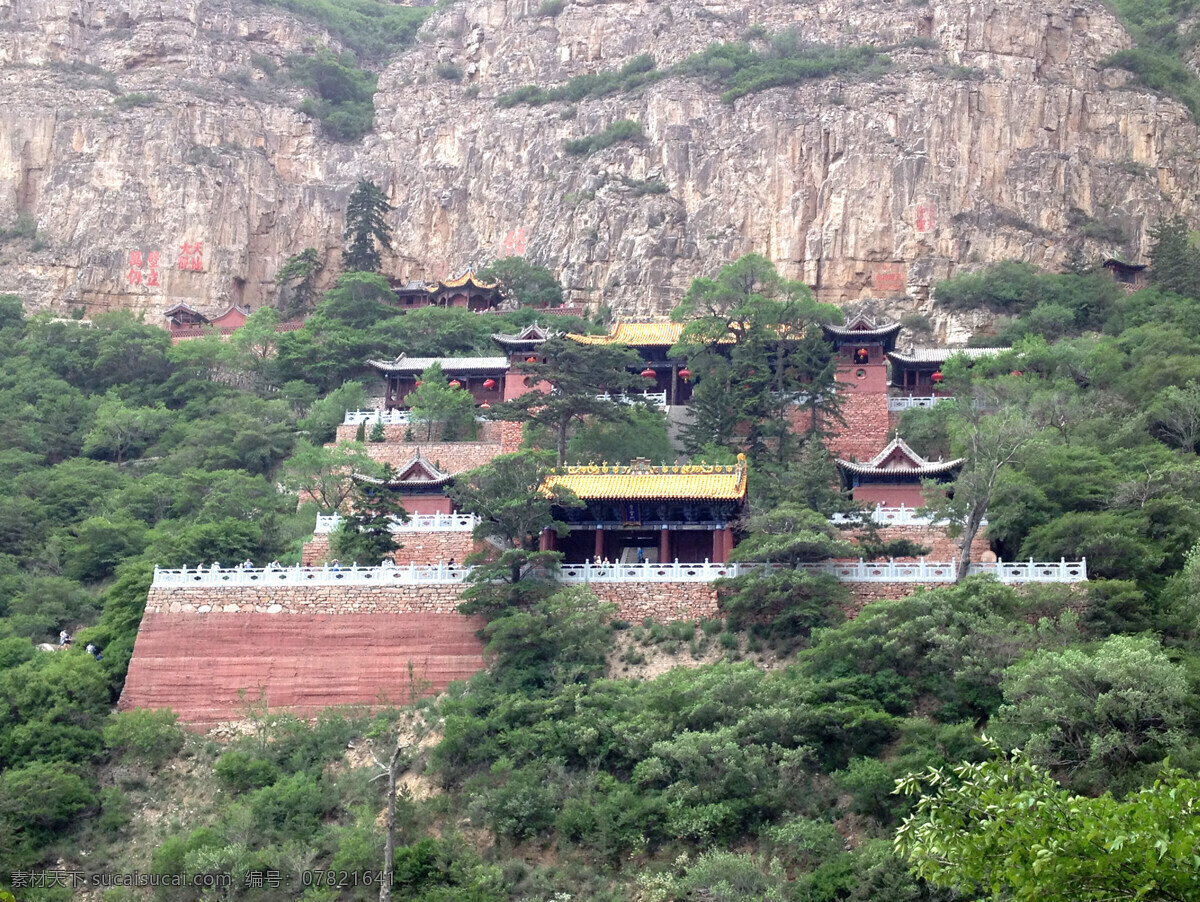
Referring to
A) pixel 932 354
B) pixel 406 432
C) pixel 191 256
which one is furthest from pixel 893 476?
pixel 191 256

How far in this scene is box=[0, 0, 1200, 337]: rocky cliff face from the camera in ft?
194

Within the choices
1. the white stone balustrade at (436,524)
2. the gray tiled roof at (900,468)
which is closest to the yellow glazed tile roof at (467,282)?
the white stone balustrade at (436,524)

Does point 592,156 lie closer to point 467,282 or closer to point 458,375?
point 467,282

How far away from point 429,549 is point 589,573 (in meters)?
4.59

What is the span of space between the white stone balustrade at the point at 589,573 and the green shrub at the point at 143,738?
3465 millimetres

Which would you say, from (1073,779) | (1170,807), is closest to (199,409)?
(1073,779)

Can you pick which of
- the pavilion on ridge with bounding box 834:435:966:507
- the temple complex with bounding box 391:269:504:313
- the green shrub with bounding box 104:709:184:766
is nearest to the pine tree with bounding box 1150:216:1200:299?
the pavilion on ridge with bounding box 834:435:966:507

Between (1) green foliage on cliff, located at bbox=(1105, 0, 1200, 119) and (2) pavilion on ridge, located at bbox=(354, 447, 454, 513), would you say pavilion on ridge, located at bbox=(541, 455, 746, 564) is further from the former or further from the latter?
(1) green foliage on cliff, located at bbox=(1105, 0, 1200, 119)

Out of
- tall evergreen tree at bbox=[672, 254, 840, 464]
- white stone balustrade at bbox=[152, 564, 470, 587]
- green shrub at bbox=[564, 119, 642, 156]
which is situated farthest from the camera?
green shrub at bbox=[564, 119, 642, 156]

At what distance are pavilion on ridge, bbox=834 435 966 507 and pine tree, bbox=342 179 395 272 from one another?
28.9 meters

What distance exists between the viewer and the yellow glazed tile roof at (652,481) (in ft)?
118

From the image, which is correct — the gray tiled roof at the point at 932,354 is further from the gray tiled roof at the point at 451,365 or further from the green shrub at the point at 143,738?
the green shrub at the point at 143,738

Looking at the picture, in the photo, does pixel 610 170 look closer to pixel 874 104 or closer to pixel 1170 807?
pixel 874 104

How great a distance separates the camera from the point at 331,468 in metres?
40.9
